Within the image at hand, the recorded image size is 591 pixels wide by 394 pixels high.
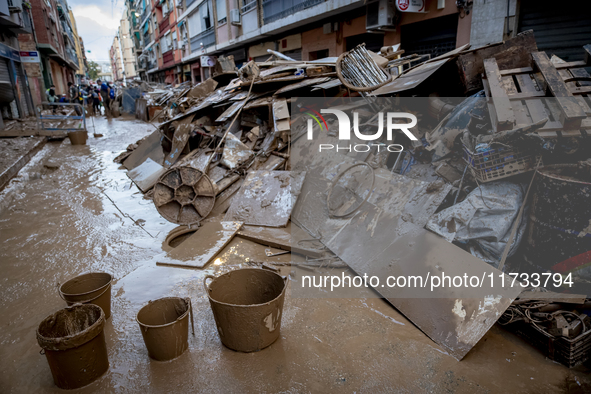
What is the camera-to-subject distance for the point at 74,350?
2305 mm

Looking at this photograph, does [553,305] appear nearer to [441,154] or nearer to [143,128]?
[441,154]

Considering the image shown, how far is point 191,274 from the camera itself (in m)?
3.86

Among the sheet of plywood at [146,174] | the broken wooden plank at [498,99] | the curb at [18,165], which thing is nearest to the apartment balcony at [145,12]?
the curb at [18,165]

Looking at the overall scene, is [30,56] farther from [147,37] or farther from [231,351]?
[147,37]

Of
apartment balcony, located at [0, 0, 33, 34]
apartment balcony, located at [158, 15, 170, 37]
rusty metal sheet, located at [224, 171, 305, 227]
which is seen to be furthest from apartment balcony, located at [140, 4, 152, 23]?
rusty metal sheet, located at [224, 171, 305, 227]

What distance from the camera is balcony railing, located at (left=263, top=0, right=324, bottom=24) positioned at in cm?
1288

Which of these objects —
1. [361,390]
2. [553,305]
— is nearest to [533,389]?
[553,305]

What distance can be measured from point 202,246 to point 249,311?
200 centimetres

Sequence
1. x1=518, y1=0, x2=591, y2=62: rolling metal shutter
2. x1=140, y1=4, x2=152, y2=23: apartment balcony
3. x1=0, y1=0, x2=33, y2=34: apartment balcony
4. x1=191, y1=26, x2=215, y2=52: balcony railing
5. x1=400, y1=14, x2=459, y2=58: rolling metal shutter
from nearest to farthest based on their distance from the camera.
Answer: x1=518, y1=0, x2=591, y2=62: rolling metal shutter, x1=400, y1=14, x2=459, y2=58: rolling metal shutter, x1=0, y1=0, x2=33, y2=34: apartment balcony, x1=191, y1=26, x2=215, y2=52: balcony railing, x1=140, y1=4, x2=152, y2=23: apartment balcony

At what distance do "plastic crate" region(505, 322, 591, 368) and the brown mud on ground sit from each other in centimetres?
6

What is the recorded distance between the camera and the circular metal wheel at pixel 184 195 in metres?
5.28

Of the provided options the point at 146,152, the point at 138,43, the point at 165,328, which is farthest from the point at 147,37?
the point at 165,328

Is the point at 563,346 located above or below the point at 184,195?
below

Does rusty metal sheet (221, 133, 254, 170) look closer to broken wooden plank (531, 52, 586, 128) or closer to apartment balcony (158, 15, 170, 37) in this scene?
broken wooden plank (531, 52, 586, 128)
